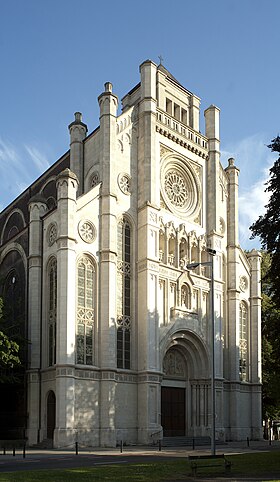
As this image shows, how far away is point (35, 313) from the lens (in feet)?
147

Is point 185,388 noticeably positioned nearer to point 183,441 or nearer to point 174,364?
point 174,364

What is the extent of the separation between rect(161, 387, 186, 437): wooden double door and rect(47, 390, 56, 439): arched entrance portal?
8620 mm

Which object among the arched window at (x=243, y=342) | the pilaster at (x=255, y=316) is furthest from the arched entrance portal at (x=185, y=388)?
the pilaster at (x=255, y=316)

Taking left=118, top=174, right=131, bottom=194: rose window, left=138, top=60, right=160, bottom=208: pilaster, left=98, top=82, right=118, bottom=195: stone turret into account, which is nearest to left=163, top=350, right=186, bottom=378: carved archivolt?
left=138, top=60, right=160, bottom=208: pilaster

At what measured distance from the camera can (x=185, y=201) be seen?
52375 mm

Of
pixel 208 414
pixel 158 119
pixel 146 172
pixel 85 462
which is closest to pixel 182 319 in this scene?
pixel 208 414

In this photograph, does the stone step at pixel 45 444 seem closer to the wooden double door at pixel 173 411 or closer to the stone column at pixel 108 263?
the stone column at pixel 108 263

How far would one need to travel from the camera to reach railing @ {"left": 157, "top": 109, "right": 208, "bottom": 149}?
5022 centimetres

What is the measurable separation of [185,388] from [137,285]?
9508 mm

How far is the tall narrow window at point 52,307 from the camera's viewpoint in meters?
43.4

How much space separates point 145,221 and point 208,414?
15.5 m

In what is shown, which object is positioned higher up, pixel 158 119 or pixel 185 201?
pixel 158 119

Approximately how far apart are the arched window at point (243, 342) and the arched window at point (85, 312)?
1678cm

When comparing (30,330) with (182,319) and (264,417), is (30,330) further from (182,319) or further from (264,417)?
(264,417)
